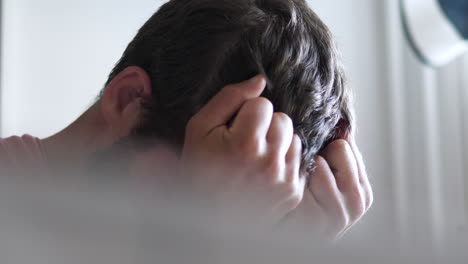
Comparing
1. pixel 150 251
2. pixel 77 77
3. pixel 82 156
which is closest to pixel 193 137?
pixel 82 156

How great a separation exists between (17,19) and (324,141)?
89 cm

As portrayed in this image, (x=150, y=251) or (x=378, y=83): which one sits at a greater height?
(x=150, y=251)

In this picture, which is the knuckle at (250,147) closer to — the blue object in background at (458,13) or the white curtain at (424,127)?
the blue object in background at (458,13)

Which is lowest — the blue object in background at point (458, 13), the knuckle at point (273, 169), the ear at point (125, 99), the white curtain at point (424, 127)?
the white curtain at point (424, 127)

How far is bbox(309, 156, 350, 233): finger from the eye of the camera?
481 millimetres

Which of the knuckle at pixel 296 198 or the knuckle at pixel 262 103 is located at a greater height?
the knuckle at pixel 262 103

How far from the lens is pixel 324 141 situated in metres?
0.51

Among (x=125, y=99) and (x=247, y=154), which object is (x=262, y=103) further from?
(x=125, y=99)

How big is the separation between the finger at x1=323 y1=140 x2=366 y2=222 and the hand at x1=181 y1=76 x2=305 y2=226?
0.08m

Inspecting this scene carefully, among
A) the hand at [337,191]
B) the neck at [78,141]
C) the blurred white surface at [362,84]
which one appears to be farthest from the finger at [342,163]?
the blurred white surface at [362,84]

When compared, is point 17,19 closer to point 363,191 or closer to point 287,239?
point 363,191

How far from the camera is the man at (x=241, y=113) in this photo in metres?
0.42

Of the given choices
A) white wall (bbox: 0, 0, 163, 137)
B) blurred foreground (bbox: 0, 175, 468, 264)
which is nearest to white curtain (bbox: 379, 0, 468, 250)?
white wall (bbox: 0, 0, 163, 137)

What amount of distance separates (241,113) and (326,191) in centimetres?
11
